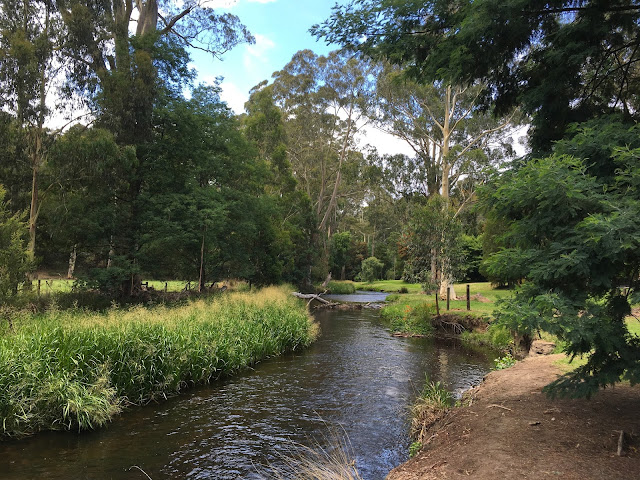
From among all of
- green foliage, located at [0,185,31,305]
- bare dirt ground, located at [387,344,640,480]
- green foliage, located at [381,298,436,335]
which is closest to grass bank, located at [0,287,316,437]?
green foliage, located at [0,185,31,305]

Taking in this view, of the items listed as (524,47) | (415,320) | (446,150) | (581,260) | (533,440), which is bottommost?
(415,320)

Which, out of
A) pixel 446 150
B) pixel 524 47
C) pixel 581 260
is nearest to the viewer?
A: pixel 581 260

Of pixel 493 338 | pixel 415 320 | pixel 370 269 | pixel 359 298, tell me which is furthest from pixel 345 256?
pixel 493 338

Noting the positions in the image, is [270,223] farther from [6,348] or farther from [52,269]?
[6,348]

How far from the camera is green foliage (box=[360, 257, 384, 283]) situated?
Result: 169 feet

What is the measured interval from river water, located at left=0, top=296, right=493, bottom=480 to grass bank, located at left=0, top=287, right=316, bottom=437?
1.09ft

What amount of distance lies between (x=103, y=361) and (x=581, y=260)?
750 centimetres

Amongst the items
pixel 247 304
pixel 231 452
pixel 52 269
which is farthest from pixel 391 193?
pixel 231 452

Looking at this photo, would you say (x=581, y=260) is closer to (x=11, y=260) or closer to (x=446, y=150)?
(x=11, y=260)

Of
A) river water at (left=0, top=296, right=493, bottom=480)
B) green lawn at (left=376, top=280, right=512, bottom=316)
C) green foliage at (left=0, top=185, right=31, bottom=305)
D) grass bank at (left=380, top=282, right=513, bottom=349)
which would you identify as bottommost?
river water at (left=0, top=296, right=493, bottom=480)

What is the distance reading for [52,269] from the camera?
21.7 m

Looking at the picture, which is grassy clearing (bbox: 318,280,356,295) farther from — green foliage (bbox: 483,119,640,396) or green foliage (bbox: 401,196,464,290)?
green foliage (bbox: 483,119,640,396)

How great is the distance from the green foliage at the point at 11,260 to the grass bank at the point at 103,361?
7.17ft

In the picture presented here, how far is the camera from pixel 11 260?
10383mm
